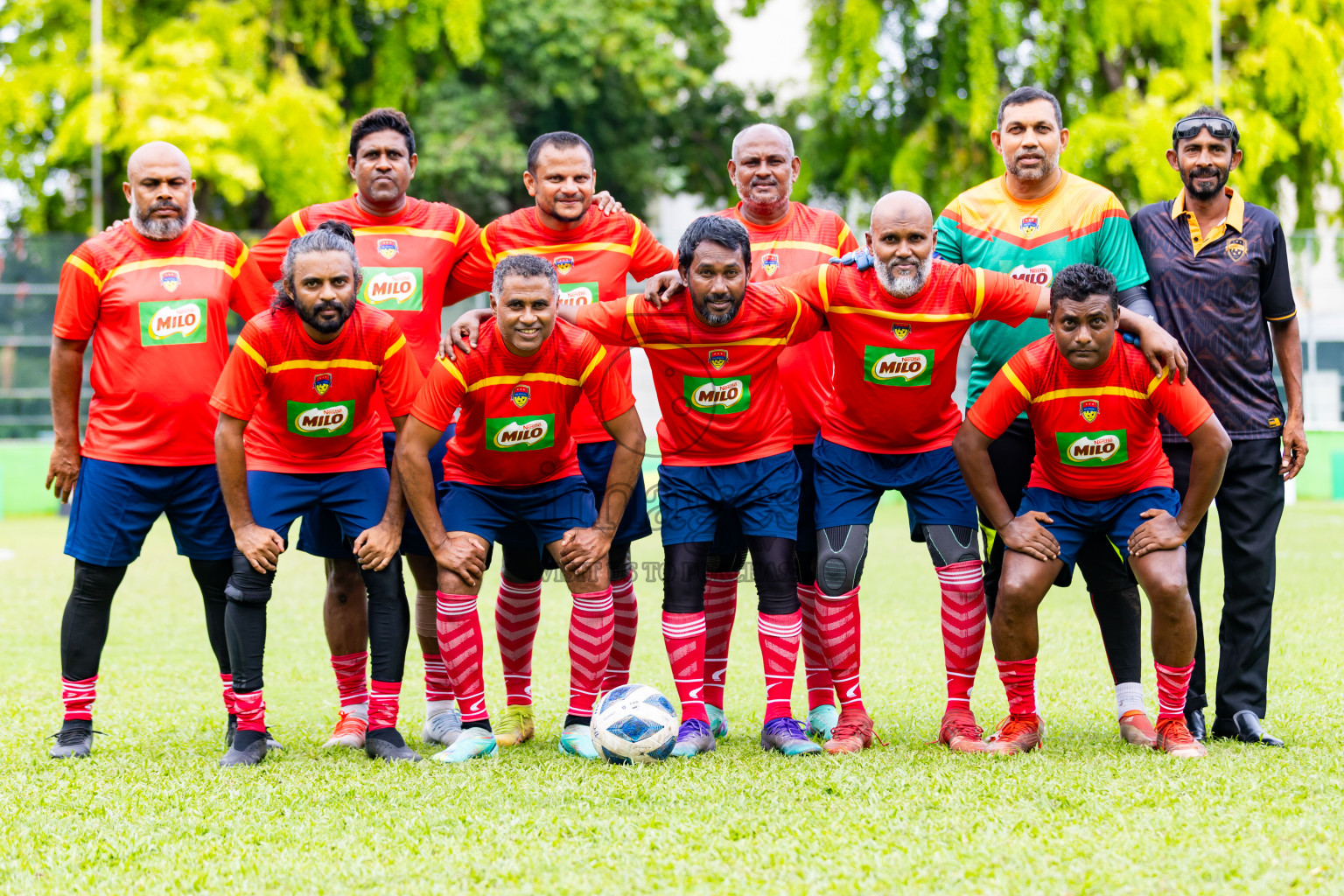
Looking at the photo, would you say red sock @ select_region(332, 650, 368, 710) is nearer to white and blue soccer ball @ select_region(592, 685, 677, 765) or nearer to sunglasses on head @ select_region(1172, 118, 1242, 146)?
white and blue soccer ball @ select_region(592, 685, 677, 765)

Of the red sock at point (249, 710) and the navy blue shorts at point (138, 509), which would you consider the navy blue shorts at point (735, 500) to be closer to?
the red sock at point (249, 710)

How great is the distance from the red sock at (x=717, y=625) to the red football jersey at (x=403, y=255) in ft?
4.84

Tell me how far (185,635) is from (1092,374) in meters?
6.17

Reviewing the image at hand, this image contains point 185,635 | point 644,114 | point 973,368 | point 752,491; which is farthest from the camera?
point 644,114

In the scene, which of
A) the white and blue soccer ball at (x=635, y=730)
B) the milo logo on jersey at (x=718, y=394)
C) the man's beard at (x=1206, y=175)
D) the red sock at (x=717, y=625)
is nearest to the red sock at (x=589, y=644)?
the white and blue soccer ball at (x=635, y=730)

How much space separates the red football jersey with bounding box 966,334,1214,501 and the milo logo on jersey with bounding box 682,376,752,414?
83cm

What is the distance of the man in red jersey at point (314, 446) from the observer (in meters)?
4.68

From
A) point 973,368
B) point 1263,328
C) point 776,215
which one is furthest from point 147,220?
point 1263,328

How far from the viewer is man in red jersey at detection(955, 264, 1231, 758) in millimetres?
4590

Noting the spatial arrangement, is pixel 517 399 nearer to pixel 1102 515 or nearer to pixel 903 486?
pixel 903 486

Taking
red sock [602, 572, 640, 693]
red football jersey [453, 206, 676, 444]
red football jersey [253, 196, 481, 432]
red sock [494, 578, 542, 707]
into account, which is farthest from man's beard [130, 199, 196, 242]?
red sock [602, 572, 640, 693]

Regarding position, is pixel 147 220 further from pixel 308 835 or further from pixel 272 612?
pixel 272 612

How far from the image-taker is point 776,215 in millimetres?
5457

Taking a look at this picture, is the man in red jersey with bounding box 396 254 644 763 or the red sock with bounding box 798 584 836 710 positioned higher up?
the man in red jersey with bounding box 396 254 644 763
